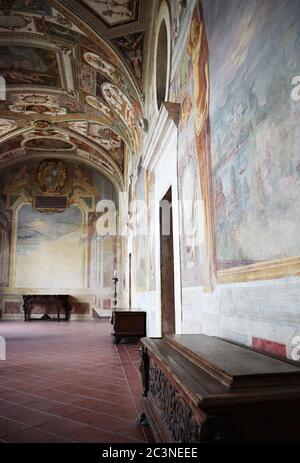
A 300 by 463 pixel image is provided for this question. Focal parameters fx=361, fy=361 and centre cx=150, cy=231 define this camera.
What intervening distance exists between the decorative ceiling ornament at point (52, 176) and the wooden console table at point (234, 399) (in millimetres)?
15695

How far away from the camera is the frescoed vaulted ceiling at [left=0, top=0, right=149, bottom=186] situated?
7566mm

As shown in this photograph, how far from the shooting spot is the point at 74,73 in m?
10.0

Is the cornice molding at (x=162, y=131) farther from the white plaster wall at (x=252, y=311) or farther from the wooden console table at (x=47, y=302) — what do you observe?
the wooden console table at (x=47, y=302)

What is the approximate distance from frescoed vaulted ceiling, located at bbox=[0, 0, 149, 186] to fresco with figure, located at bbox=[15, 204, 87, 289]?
323cm

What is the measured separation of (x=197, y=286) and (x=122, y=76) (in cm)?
659

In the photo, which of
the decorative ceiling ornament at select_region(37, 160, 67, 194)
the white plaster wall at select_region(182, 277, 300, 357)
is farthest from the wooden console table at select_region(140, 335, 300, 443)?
the decorative ceiling ornament at select_region(37, 160, 67, 194)

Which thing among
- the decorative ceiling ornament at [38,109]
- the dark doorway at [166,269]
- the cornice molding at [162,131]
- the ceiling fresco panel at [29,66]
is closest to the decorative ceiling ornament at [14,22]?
the ceiling fresco panel at [29,66]

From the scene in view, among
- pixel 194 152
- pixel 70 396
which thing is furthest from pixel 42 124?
pixel 70 396

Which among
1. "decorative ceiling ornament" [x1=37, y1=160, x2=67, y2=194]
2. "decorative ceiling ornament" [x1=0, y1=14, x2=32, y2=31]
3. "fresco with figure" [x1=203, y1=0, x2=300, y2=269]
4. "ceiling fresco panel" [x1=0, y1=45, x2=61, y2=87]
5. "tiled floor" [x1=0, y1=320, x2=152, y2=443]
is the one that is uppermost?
"ceiling fresco panel" [x1=0, y1=45, x2=61, y2=87]

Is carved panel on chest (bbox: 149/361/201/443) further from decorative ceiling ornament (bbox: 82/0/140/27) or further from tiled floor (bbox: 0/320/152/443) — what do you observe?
decorative ceiling ornament (bbox: 82/0/140/27)

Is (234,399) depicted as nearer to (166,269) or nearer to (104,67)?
(166,269)

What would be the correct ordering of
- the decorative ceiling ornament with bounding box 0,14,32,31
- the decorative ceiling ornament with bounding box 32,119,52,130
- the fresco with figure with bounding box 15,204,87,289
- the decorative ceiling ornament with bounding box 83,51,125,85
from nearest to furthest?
the decorative ceiling ornament with bounding box 0,14,32,31 → the decorative ceiling ornament with bounding box 83,51,125,85 → the decorative ceiling ornament with bounding box 32,119,52,130 → the fresco with figure with bounding box 15,204,87,289

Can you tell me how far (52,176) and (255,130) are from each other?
15583 millimetres
